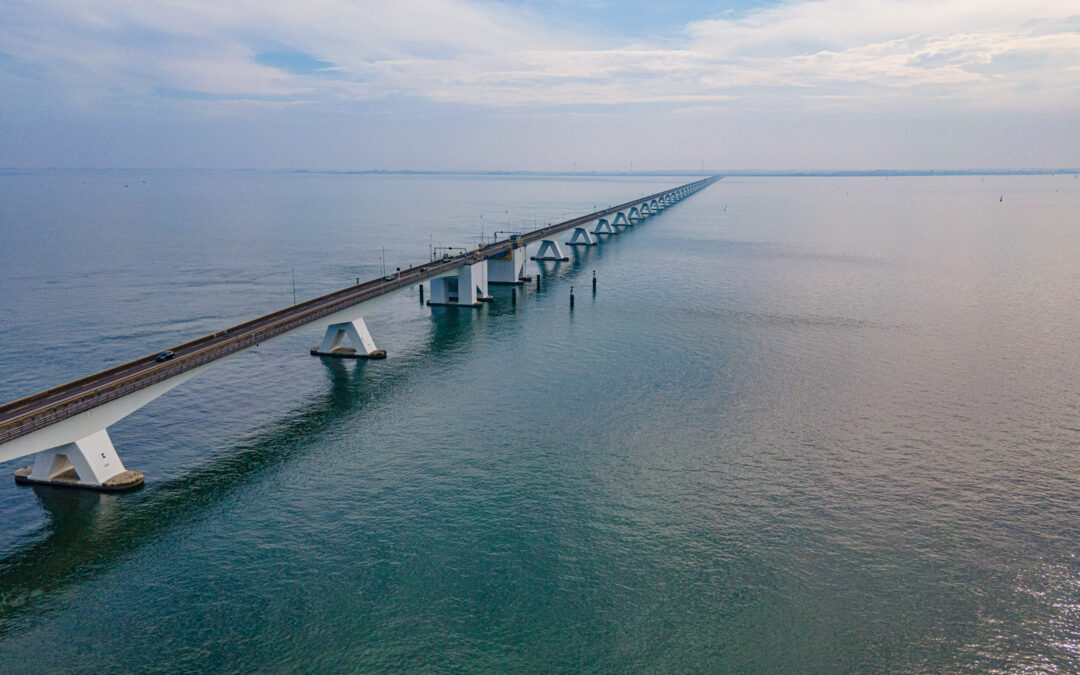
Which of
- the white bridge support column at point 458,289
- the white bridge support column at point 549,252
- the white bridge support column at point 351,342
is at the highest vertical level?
the white bridge support column at point 549,252

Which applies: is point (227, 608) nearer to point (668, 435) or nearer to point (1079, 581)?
point (668, 435)

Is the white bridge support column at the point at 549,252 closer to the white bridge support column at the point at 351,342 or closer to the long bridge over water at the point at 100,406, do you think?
the white bridge support column at the point at 351,342

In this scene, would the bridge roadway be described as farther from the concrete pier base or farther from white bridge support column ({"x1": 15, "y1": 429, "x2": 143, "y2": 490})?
the concrete pier base

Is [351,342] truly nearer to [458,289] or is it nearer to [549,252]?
[458,289]

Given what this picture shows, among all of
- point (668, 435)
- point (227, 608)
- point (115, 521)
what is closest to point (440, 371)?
point (668, 435)

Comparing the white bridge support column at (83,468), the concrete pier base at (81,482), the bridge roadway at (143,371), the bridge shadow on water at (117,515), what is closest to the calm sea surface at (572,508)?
the bridge shadow on water at (117,515)

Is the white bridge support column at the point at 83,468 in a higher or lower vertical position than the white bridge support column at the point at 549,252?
lower
